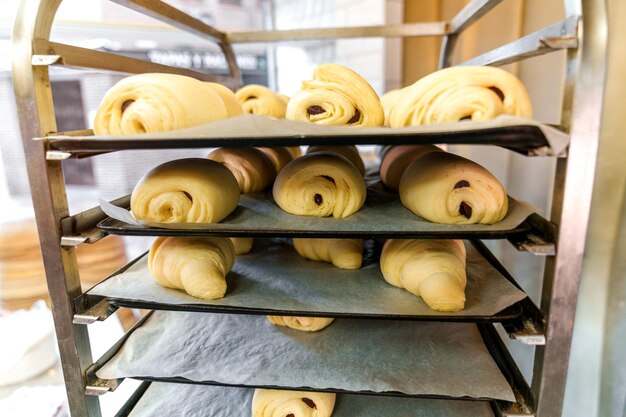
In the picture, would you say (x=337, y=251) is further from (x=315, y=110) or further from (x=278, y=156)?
(x=278, y=156)

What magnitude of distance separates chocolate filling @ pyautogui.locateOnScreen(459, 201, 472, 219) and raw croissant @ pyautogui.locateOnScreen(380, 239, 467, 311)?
0.41 feet

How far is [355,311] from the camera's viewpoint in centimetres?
89

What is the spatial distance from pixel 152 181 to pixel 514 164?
1.76m

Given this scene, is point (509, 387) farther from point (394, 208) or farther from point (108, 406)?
point (108, 406)

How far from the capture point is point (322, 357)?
3.35ft

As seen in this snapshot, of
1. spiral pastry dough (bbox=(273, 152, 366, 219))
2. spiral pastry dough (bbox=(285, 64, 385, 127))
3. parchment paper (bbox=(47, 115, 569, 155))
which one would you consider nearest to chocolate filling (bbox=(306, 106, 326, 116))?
spiral pastry dough (bbox=(285, 64, 385, 127))

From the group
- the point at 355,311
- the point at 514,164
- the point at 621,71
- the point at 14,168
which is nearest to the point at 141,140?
the point at 355,311

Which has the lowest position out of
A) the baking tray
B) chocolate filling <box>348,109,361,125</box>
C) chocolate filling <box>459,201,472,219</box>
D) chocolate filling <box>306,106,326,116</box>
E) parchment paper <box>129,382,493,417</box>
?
parchment paper <box>129,382,493,417</box>

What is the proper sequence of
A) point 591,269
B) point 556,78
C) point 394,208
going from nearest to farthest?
point 394,208 < point 591,269 < point 556,78

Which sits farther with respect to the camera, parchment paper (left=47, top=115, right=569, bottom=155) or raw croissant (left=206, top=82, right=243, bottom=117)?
raw croissant (left=206, top=82, right=243, bottom=117)

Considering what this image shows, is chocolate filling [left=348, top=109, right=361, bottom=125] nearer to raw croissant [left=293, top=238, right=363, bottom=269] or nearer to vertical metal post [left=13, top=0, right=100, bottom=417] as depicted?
raw croissant [left=293, top=238, right=363, bottom=269]

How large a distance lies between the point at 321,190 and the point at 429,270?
0.33 metres

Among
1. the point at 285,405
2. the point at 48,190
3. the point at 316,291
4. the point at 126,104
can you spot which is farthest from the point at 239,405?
the point at 126,104

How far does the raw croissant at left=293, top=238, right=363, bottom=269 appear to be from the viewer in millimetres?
1127
